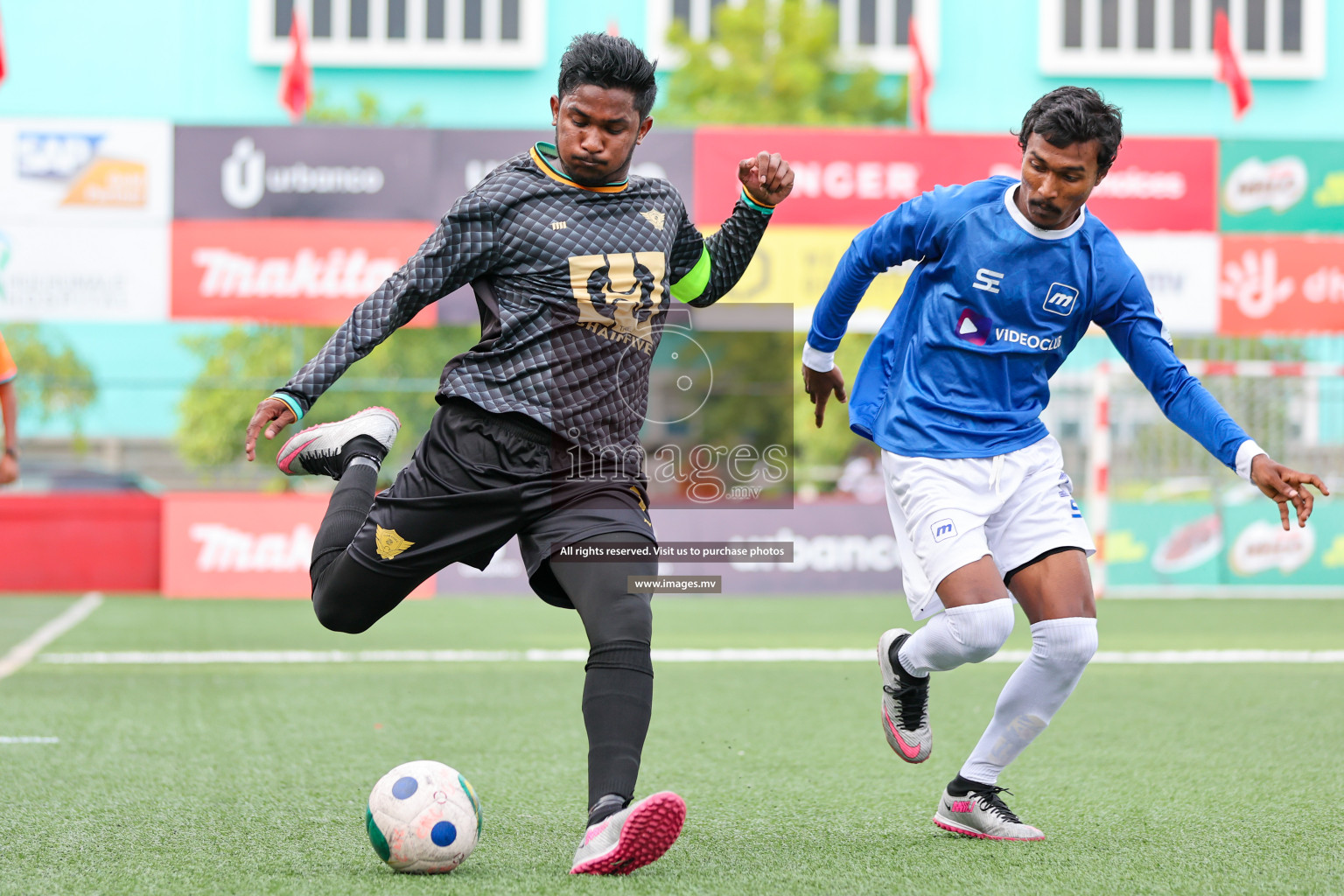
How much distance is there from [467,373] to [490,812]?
148 cm

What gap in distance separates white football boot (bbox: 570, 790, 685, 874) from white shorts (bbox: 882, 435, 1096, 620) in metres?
1.13

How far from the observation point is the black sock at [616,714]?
3.53 metres

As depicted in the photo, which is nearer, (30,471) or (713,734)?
(713,734)

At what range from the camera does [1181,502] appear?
45.7ft

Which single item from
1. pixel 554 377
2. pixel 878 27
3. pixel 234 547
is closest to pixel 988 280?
pixel 554 377

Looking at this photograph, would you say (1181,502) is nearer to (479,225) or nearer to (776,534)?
(776,534)

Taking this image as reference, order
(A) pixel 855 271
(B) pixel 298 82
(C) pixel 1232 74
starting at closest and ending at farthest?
(A) pixel 855 271 → (B) pixel 298 82 → (C) pixel 1232 74

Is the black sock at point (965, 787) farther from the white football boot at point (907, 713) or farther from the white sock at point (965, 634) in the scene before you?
the white sock at point (965, 634)

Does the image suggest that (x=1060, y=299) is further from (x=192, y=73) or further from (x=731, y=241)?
(x=192, y=73)

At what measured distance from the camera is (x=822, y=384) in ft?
15.2

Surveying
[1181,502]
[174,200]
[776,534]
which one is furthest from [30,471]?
[1181,502]

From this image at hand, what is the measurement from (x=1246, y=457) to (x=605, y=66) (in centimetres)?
193

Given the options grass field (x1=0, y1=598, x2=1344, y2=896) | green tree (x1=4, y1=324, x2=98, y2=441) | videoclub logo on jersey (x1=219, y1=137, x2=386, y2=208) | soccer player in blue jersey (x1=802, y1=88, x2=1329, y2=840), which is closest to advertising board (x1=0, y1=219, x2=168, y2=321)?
videoclub logo on jersey (x1=219, y1=137, x2=386, y2=208)

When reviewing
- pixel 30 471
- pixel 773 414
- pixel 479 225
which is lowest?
pixel 30 471
